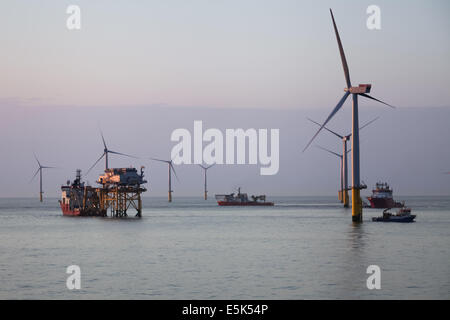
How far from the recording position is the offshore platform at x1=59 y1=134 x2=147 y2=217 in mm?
164250

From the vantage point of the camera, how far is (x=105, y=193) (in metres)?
175

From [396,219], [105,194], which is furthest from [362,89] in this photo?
[105,194]

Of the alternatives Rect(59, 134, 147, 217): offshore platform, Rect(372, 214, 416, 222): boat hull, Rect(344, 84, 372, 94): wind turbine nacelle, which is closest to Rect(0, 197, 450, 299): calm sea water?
Rect(344, 84, 372, 94): wind turbine nacelle

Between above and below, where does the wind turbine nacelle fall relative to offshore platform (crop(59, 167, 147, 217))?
above

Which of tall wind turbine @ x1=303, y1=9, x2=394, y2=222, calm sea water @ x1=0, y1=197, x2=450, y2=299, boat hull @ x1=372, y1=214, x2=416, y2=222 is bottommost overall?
calm sea water @ x1=0, y1=197, x2=450, y2=299

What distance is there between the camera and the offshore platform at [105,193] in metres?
164

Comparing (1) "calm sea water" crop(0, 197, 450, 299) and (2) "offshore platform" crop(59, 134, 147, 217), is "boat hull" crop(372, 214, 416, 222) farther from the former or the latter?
(2) "offshore platform" crop(59, 134, 147, 217)

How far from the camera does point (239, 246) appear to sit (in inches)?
3561

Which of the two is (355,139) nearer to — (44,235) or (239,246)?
(239,246)

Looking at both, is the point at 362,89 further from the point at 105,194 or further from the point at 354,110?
the point at 105,194

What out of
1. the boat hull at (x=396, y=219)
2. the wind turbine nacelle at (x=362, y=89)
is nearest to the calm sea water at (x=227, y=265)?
the wind turbine nacelle at (x=362, y=89)

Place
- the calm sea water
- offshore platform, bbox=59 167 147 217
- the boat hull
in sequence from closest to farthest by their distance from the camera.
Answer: the calm sea water → the boat hull → offshore platform, bbox=59 167 147 217

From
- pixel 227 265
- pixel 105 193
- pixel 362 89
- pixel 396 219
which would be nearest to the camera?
pixel 227 265
